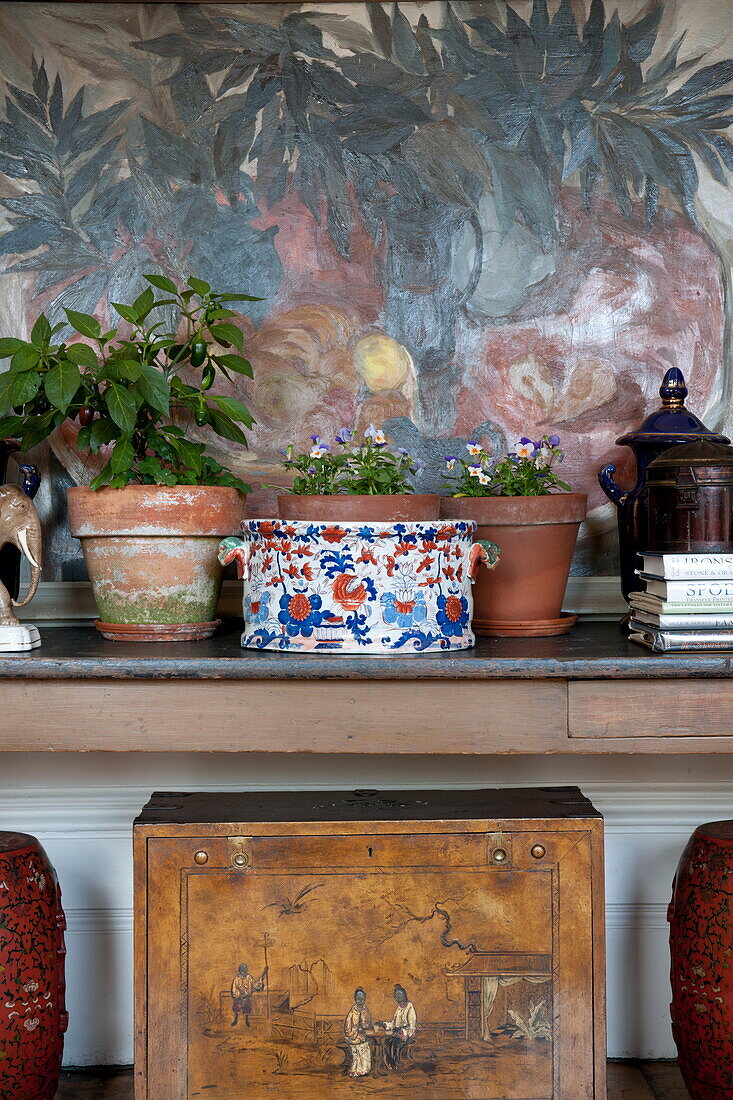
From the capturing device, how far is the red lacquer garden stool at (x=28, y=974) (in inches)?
65.6

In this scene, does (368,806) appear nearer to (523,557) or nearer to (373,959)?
(373,959)

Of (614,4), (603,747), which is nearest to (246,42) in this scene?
(614,4)

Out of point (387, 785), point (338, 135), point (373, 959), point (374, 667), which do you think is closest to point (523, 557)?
point (374, 667)

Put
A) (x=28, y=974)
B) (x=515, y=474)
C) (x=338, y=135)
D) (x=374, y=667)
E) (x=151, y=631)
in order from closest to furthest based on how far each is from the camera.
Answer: (x=374, y=667)
(x=28, y=974)
(x=151, y=631)
(x=515, y=474)
(x=338, y=135)

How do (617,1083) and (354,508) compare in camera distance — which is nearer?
(354,508)

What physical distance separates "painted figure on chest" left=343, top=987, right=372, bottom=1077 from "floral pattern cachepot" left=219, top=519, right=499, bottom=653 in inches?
22.5

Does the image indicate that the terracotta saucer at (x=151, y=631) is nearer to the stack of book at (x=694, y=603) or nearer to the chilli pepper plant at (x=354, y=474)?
the chilli pepper plant at (x=354, y=474)

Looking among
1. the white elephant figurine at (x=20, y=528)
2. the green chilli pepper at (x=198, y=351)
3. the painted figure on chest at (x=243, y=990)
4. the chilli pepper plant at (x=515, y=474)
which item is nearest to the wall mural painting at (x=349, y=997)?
the painted figure on chest at (x=243, y=990)

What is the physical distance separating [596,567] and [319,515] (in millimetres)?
681

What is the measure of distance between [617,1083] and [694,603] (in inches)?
40.5

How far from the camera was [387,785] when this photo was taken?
7.03 feet

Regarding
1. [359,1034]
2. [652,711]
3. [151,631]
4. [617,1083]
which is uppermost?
[151,631]

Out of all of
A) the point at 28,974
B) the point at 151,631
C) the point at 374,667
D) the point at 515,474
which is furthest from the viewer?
the point at 515,474

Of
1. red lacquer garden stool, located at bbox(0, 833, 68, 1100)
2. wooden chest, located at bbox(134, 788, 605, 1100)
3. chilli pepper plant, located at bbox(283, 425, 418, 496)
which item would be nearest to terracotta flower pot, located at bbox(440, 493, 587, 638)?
chilli pepper plant, located at bbox(283, 425, 418, 496)
